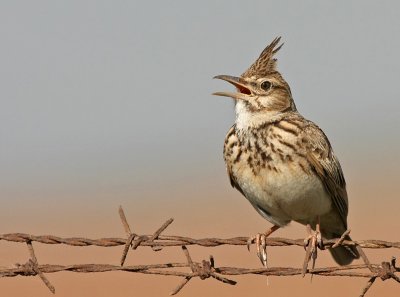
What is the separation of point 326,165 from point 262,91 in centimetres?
102

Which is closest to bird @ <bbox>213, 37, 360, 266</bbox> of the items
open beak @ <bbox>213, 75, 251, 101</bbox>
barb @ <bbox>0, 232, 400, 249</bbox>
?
open beak @ <bbox>213, 75, 251, 101</bbox>

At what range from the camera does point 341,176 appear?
8383 millimetres

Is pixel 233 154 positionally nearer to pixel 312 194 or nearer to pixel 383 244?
pixel 312 194

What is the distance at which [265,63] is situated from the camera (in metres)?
8.84

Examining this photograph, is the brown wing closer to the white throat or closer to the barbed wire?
the white throat

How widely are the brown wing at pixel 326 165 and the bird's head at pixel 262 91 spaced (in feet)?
1.53

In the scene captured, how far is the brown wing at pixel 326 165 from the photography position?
26.3 feet

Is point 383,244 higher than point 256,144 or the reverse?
the reverse

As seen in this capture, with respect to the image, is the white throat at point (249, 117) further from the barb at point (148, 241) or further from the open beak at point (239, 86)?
the barb at point (148, 241)

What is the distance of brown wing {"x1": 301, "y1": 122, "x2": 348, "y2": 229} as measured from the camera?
8.02 metres

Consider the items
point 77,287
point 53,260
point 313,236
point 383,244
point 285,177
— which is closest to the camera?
point 383,244

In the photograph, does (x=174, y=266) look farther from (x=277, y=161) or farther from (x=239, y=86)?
(x=239, y=86)

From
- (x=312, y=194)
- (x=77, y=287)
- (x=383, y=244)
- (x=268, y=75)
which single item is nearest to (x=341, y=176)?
(x=312, y=194)

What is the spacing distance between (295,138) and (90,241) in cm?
274
